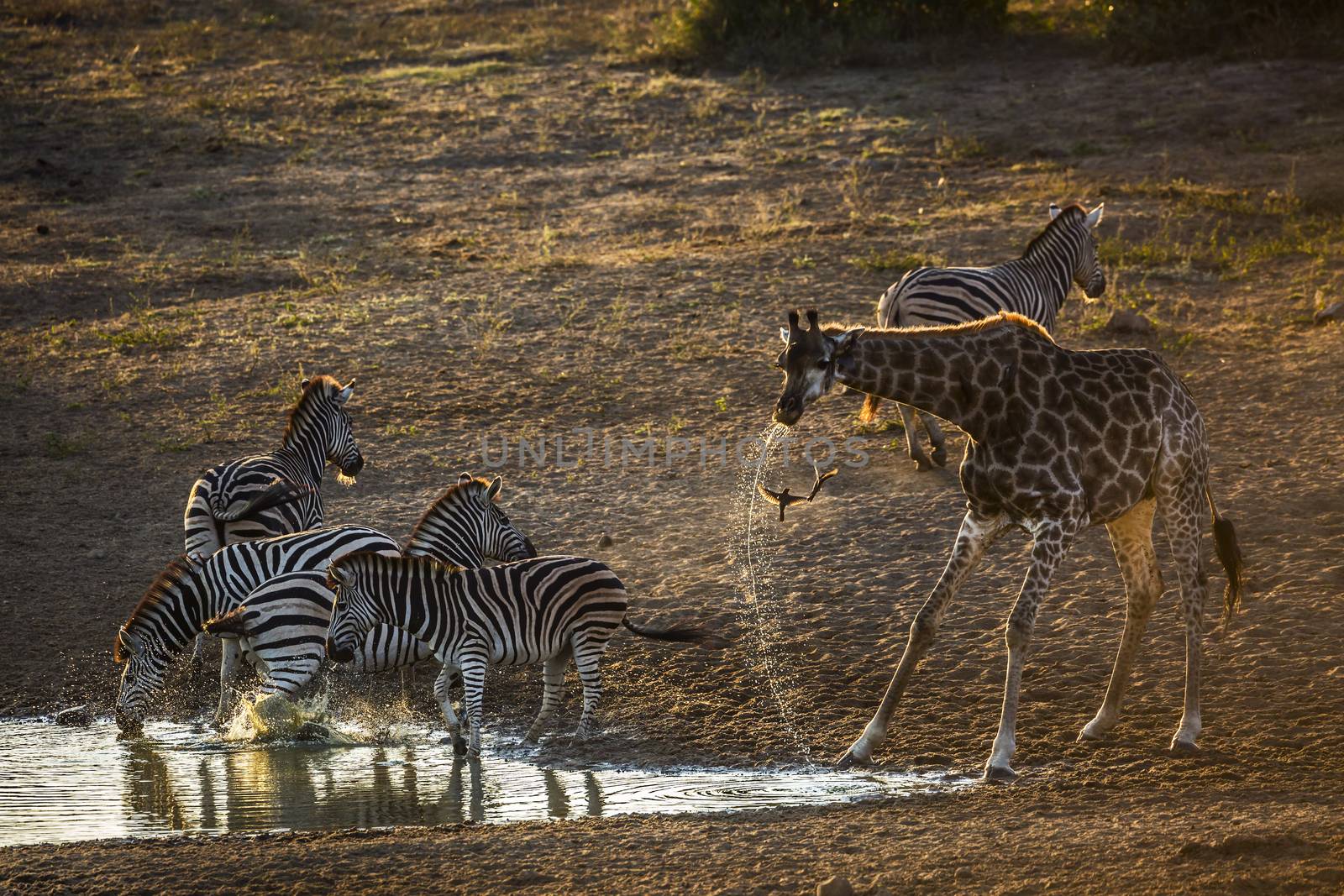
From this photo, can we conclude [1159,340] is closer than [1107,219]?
Yes

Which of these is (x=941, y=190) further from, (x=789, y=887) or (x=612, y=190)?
(x=789, y=887)

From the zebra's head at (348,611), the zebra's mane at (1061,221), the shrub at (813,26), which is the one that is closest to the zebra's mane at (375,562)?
the zebra's head at (348,611)

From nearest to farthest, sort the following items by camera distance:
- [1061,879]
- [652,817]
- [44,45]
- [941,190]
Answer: [1061,879], [652,817], [941,190], [44,45]

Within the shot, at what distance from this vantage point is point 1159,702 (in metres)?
7.94

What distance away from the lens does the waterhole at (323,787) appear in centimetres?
704

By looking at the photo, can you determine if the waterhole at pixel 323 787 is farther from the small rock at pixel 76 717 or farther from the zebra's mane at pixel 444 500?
the zebra's mane at pixel 444 500

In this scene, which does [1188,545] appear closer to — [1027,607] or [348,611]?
[1027,607]

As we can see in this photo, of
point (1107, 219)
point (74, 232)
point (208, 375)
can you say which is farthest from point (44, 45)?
point (1107, 219)

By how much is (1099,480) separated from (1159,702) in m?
1.26

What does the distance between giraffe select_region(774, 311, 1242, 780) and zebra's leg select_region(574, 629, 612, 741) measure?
147cm

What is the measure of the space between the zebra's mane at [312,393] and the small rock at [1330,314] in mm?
8002

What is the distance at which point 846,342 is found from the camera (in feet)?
23.3

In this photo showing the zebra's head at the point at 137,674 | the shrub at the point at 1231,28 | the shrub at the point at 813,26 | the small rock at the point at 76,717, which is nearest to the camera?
the zebra's head at the point at 137,674

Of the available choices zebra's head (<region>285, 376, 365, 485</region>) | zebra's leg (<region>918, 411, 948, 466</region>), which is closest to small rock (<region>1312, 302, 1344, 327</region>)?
zebra's leg (<region>918, 411, 948, 466</region>)
